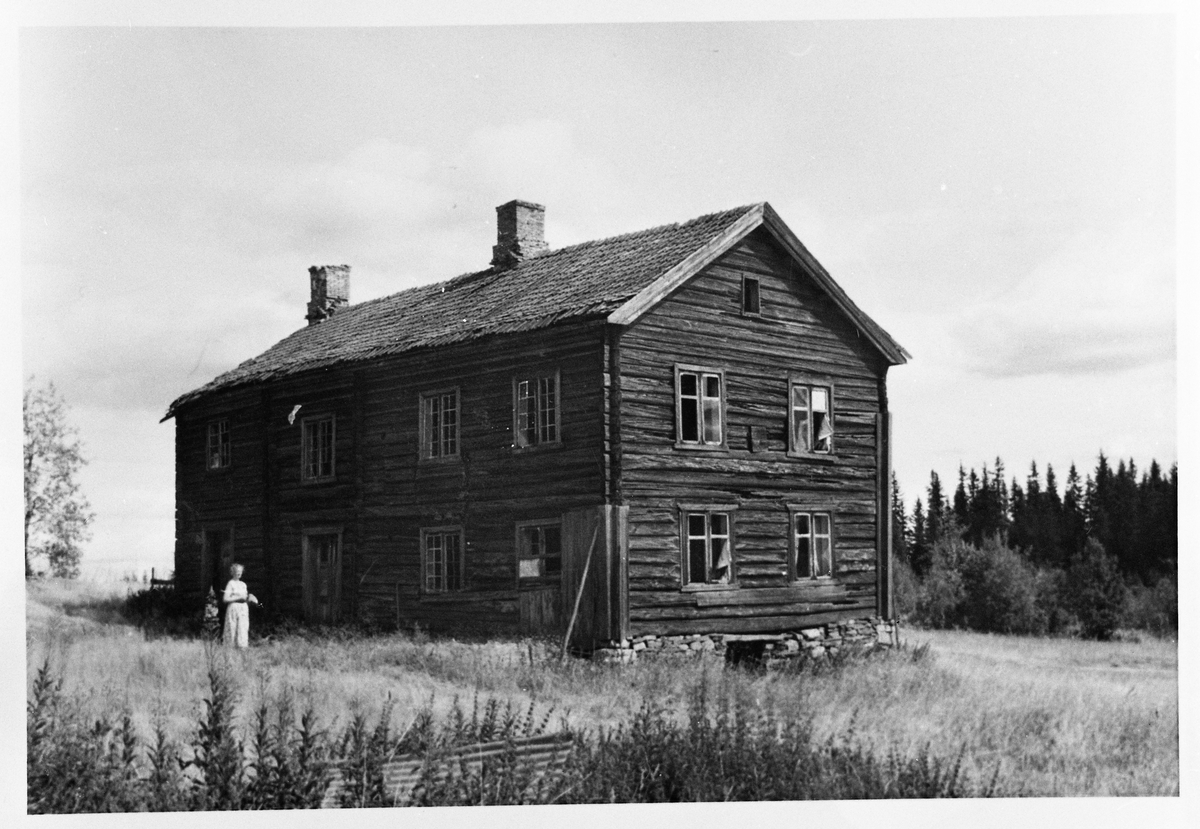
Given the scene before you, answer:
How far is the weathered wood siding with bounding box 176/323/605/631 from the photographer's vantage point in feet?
56.2

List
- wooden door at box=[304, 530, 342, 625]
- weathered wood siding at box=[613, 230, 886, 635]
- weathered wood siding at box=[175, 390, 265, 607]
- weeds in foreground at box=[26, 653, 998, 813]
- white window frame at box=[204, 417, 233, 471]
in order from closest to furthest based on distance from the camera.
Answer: weeds in foreground at box=[26, 653, 998, 813] → weathered wood siding at box=[175, 390, 265, 607] → weathered wood siding at box=[613, 230, 886, 635] → wooden door at box=[304, 530, 342, 625] → white window frame at box=[204, 417, 233, 471]

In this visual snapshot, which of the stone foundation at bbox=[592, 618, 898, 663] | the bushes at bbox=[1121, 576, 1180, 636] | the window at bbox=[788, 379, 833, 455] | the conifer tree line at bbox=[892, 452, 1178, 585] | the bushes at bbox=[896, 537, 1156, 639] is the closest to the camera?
the bushes at bbox=[1121, 576, 1180, 636]

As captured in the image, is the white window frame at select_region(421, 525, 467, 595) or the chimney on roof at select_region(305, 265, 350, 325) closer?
the chimney on roof at select_region(305, 265, 350, 325)

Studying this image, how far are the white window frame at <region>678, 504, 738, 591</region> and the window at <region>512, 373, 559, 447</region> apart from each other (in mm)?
2095

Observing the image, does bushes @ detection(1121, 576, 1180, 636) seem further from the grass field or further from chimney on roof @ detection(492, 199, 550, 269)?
chimney on roof @ detection(492, 199, 550, 269)

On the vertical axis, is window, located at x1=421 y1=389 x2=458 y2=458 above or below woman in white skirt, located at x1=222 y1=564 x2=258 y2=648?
above

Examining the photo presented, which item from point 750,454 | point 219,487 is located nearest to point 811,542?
point 750,454

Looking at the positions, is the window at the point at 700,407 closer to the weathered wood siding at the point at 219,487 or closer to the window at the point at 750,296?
the window at the point at 750,296

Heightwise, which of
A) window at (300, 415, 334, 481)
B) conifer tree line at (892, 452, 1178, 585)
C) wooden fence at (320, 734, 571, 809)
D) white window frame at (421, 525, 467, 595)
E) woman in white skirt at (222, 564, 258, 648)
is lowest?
wooden fence at (320, 734, 571, 809)

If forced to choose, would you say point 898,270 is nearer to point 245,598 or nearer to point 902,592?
point 902,592

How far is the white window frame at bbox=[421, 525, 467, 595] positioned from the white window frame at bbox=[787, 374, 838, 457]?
505cm

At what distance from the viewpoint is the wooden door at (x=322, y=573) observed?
63.4 ft

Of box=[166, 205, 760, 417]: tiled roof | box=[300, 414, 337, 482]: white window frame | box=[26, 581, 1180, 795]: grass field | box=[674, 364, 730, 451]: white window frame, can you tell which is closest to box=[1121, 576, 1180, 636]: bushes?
box=[26, 581, 1180, 795]: grass field

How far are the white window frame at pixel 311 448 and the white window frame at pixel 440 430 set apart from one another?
1513mm
